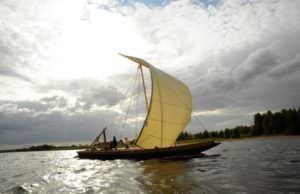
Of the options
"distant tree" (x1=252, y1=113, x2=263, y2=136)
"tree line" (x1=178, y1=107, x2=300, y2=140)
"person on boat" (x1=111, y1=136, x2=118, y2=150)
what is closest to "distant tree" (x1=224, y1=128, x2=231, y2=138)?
"tree line" (x1=178, y1=107, x2=300, y2=140)

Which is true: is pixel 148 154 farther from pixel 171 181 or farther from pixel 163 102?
pixel 171 181

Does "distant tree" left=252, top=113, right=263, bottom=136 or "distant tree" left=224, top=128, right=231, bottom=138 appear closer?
"distant tree" left=252, top=113, right=263, bottom=136

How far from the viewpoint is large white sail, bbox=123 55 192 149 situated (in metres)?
39.7

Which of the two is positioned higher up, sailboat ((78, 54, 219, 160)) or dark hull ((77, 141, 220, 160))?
sailboat ((78, 54, 219, 160))

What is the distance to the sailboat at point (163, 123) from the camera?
39531 mm

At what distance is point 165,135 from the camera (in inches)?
1596

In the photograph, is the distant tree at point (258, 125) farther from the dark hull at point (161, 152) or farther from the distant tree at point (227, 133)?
the dark hull at point (161, 152)

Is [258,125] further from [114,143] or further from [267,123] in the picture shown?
[114,143]

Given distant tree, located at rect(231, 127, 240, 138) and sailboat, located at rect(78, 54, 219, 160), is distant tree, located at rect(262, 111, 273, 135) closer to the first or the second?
distant tree, located at rect(231, 127, 240, 138)

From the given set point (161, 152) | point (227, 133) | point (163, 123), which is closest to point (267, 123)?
point (227, 133)

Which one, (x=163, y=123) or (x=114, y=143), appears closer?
(x=163, y=123)

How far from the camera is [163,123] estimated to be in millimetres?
39656

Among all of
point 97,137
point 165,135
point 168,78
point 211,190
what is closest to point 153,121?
point 165,135

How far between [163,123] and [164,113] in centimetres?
125
